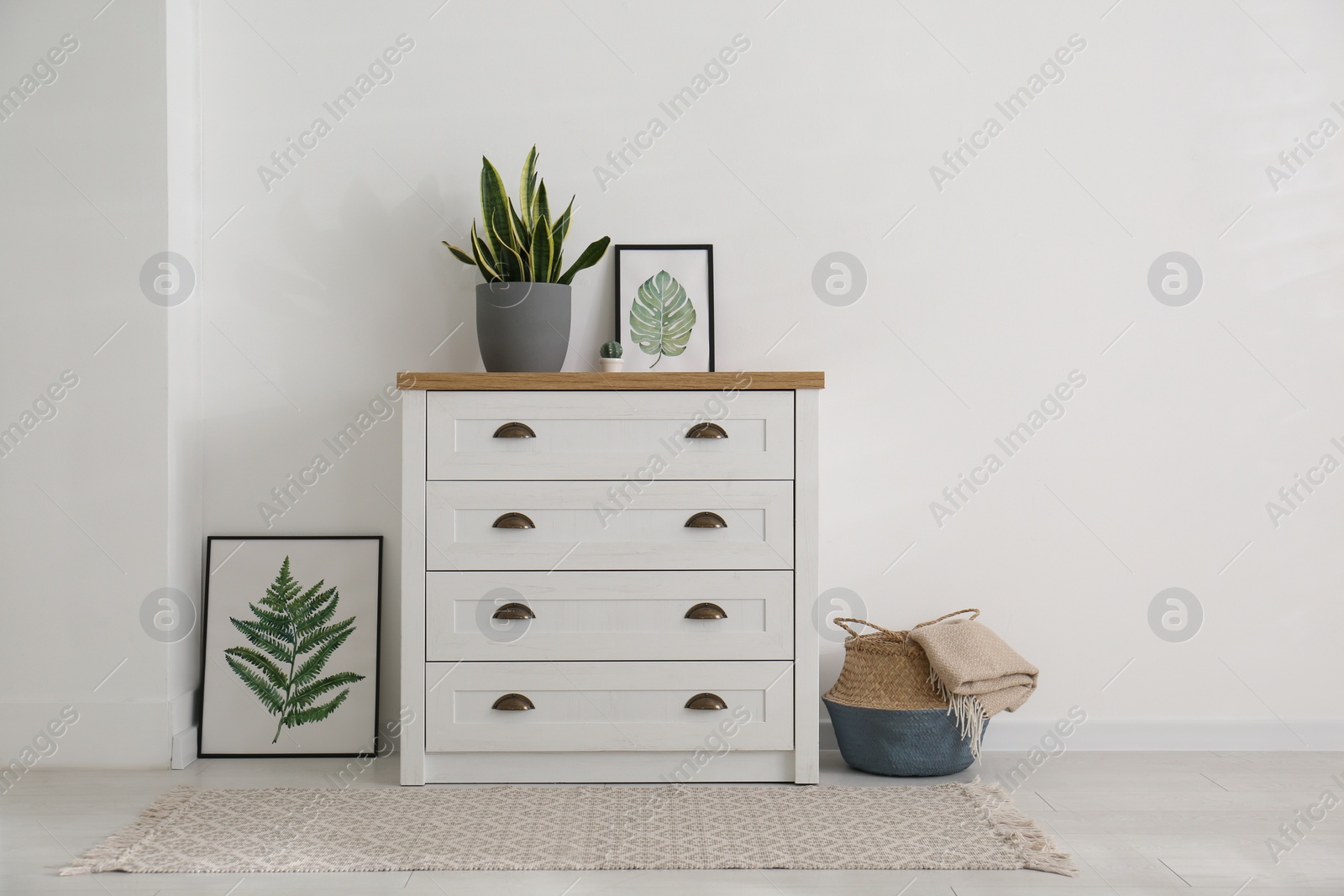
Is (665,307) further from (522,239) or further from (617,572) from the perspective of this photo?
(617,572)

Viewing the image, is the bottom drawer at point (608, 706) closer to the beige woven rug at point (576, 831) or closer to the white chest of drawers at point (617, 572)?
the white chest of drawers at point (617, 572)

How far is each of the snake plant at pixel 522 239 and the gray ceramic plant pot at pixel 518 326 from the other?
0.05 meters

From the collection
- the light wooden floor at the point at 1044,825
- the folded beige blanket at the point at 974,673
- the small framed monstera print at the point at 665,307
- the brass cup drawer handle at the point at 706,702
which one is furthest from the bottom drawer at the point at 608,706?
the small framed monstera print at the point at 665,307

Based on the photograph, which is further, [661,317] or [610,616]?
[661,317]

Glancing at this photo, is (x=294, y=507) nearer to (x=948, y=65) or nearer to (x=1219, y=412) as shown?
(x=948, y=65)

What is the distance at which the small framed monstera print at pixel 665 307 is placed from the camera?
8.23ft

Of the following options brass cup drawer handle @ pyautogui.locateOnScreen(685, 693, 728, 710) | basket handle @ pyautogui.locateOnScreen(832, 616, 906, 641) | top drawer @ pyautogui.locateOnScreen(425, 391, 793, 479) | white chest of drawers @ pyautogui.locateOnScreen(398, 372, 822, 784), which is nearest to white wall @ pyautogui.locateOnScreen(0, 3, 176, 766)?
white chest of drawers @ pyautogui.locateOnScreen(398, 372, 822, 784)

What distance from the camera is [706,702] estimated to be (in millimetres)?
2195

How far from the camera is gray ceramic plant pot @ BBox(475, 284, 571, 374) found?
7.63 feet

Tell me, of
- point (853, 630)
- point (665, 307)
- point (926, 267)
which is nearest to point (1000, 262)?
point (926, 267)

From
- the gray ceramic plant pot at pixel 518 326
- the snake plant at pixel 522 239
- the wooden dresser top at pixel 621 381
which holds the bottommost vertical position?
the wooden dresser top at pixel 621 381

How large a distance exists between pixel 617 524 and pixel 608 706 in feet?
1.43

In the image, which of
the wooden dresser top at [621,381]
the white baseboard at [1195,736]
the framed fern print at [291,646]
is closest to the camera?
the wooden dresser top at [621,381]

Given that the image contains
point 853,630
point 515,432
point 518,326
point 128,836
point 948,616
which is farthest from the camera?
point 853,630
